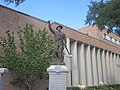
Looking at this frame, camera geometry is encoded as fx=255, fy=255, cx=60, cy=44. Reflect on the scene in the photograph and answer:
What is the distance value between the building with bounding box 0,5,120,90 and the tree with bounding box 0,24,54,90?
81.9 inches

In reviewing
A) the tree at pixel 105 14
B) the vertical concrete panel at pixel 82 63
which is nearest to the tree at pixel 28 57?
the tree at pixel 105 14

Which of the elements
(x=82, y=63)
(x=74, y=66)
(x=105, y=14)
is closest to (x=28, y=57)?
(x=105, y=14)

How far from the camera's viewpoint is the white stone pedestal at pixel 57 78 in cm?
1239

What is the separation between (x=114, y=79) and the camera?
4384 cm

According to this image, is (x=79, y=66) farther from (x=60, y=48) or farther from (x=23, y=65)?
(x=60, y=48)

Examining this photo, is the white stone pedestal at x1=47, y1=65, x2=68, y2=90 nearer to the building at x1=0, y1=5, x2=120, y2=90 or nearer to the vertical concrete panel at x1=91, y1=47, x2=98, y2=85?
the building at x1=0, y1=5, x2=120, y2=90

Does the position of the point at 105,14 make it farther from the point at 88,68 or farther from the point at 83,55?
the point at 88,68

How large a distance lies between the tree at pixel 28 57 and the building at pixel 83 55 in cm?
208

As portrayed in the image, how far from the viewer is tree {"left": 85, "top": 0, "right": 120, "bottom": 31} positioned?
22091 millimetres

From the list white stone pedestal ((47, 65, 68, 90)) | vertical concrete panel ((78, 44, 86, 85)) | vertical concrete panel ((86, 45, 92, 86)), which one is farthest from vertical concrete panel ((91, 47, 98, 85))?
white stone pedestal ((47, 65, 68, 90))

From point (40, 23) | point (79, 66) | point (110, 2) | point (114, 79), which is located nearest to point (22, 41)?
point (40, 23)

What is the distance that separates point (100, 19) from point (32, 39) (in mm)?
6816

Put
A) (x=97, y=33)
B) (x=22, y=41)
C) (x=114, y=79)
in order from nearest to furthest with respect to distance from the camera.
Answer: (x=22, y=41), (x=114, y=79), (x=97, y=33)

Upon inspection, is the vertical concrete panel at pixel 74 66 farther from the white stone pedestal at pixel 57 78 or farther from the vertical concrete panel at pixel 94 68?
the white stone pedestal at pixel 57 78
